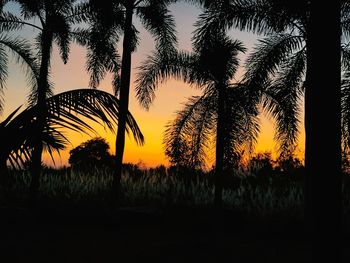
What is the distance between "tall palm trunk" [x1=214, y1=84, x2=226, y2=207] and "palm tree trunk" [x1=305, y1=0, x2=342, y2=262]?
8.70 meters

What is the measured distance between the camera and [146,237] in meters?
12.9

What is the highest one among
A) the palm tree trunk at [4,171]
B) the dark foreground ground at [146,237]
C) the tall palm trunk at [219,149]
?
the tall palm trunk at [219,149]

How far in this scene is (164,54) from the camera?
62.2ft

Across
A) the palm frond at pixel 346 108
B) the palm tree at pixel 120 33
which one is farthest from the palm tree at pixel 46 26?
the palm frond at pixel 346 108

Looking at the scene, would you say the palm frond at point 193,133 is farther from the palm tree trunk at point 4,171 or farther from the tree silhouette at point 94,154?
the tree silhouette at point 94,154

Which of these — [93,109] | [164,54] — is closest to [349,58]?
[164,54]

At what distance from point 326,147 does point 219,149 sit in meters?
9.28

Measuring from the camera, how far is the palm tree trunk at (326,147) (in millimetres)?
6688

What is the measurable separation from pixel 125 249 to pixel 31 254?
187 cm

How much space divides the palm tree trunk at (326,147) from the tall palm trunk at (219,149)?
28.6 feet

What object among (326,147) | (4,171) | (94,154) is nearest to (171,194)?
(326,147)

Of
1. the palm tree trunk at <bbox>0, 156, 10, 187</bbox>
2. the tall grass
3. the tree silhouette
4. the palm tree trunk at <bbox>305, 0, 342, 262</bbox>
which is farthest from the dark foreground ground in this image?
the tree silhouette

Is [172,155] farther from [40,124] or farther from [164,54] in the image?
[40,124]

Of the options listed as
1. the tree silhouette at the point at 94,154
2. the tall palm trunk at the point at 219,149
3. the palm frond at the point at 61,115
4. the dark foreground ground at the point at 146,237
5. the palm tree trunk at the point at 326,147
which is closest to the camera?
the palm frond at the point at 61,115
